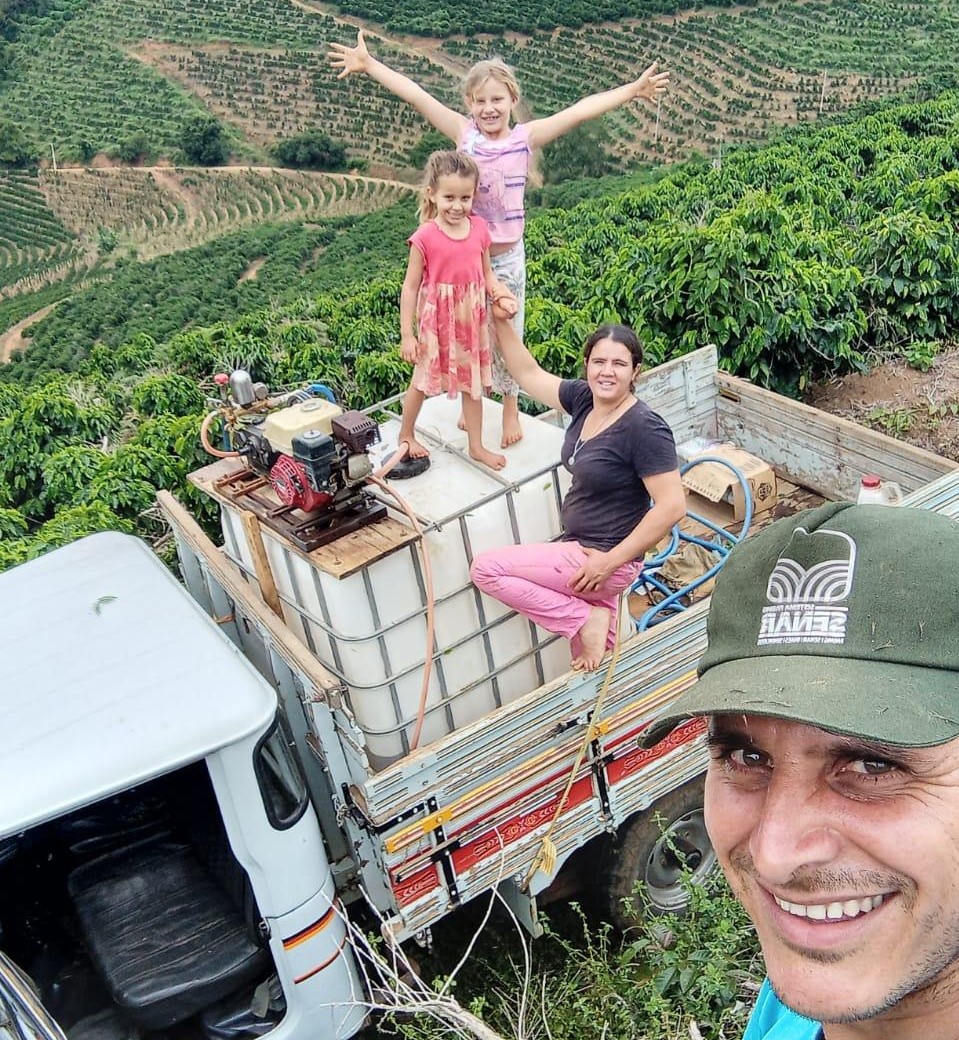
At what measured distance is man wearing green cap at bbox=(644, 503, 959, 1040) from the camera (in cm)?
112

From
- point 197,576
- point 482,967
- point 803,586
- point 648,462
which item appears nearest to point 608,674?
point 648,462

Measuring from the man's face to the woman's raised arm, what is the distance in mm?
3297

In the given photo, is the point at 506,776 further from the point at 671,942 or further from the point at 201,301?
the point at 201,301

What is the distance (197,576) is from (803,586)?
3.85 metres

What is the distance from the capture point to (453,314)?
4.39 meters

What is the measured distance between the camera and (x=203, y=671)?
319cm

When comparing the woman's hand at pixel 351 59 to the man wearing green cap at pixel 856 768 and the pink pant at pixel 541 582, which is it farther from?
the man wearing green cap at pixel 856 768

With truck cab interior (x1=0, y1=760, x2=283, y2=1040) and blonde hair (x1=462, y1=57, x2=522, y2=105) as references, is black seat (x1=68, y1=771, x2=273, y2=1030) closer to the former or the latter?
truck cab interior (x1=0, y1=760, x2=283, y2=1040)

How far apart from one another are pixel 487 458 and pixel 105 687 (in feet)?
6.04

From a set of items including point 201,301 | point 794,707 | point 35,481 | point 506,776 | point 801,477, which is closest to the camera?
point 794,707

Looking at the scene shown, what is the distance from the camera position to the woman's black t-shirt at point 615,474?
12.3 ft

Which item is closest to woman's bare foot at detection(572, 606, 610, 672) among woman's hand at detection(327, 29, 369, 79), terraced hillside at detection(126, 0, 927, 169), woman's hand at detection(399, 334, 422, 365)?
woman's hand at detection(399, 334, 422, 365)

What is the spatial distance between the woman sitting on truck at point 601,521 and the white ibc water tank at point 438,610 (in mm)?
199

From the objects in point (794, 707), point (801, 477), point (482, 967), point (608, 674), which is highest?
point (794, 707)
